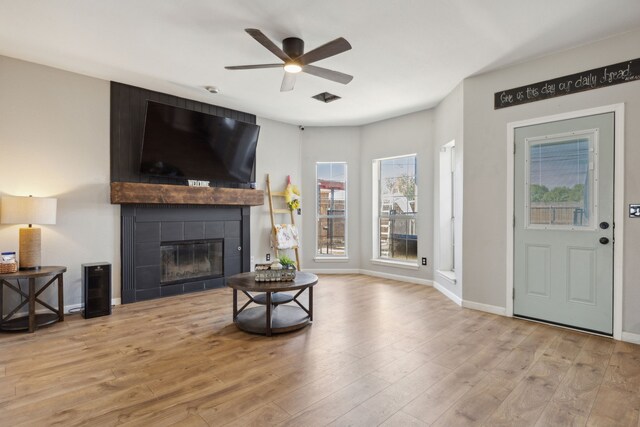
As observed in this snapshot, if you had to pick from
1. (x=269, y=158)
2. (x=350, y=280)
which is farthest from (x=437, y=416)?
(x=269, y=158)

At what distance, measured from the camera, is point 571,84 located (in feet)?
11.0

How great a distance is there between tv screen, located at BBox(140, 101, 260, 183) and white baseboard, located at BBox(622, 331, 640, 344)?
486cm

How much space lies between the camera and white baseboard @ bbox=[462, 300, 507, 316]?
12.6 ft

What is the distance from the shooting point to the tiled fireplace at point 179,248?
440cm

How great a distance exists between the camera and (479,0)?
2.62 m

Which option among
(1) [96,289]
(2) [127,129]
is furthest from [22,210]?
(2) [127,129]

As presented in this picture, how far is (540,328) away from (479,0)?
307 cm

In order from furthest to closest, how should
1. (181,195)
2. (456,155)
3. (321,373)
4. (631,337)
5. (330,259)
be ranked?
(330,259)
(181,195)
(456,155)
(631,337)
(321,373)

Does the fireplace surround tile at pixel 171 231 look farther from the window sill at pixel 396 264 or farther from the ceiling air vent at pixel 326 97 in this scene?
the window sill at pixel 396 264

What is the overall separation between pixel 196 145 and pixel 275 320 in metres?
2.70

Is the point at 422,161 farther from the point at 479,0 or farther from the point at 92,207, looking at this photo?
the point at 92,207

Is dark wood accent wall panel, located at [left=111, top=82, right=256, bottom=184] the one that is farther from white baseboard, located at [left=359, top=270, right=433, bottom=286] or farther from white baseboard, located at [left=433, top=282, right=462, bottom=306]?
white baseboard, located at [left=433, top=282, right=462, bottom=306]

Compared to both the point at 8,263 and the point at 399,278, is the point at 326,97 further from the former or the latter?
the point at 8,263

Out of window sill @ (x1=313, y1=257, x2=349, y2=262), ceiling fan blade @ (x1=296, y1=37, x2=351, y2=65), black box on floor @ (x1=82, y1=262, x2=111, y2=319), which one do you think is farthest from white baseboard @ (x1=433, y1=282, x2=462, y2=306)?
black box on floor @ (x1=82, y1=262, x2=111, y2=319)
